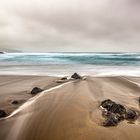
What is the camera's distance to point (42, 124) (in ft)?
13.9

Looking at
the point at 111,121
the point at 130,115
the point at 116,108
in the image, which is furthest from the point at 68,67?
the point at 111,121

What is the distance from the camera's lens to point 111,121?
161 inches

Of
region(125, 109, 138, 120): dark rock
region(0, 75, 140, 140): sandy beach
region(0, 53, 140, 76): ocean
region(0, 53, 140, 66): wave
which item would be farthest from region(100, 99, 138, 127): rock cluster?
region(0, 53, 140, 66): wave

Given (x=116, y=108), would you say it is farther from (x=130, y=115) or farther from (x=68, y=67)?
(x=68, y=67)

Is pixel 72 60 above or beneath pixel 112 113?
beneath

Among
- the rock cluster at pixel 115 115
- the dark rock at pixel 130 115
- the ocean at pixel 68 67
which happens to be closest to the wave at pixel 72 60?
the ocean at pixel 68 67

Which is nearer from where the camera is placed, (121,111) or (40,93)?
(121,111)

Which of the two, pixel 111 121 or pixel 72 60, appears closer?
pixel 111 121

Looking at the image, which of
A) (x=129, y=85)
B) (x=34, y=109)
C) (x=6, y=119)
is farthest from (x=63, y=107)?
(x=129, y=85)

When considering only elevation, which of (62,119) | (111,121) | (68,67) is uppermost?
(111,121)

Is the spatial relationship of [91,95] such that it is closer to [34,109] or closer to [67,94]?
[67,94]

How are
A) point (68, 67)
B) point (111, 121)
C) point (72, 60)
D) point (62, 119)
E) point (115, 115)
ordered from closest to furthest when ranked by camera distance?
point (111, 121), point (115, 115), point (62, 119), point (68, 67), point (72, 60)

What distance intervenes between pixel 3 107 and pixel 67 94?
1.95 meters

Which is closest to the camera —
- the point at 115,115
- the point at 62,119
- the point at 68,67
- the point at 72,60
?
the point at 115,115
